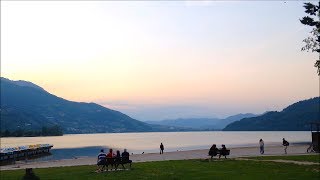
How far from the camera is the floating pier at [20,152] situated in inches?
3254

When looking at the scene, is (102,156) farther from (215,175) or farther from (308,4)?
(308,4)

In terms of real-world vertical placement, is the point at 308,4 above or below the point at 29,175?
above

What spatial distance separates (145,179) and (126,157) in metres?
8.29

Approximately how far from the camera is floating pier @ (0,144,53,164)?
82650mm

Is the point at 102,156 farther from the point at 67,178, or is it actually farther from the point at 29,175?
the point at 29,175

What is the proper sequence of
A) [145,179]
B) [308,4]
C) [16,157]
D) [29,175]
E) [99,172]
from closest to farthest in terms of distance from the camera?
[29,175]
[145,179]
[99,172]
[308,4]
[16,157]

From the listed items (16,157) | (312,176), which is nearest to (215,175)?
(312,176)

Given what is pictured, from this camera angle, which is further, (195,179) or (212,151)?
(212,151)

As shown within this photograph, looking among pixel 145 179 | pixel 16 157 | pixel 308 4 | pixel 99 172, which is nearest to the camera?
pixel 145 179

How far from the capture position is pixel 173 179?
23.4 meters

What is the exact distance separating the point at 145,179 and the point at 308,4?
23797 mm

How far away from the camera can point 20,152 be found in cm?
9338

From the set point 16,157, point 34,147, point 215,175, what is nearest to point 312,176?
point 215,175

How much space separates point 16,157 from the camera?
89625 mm
